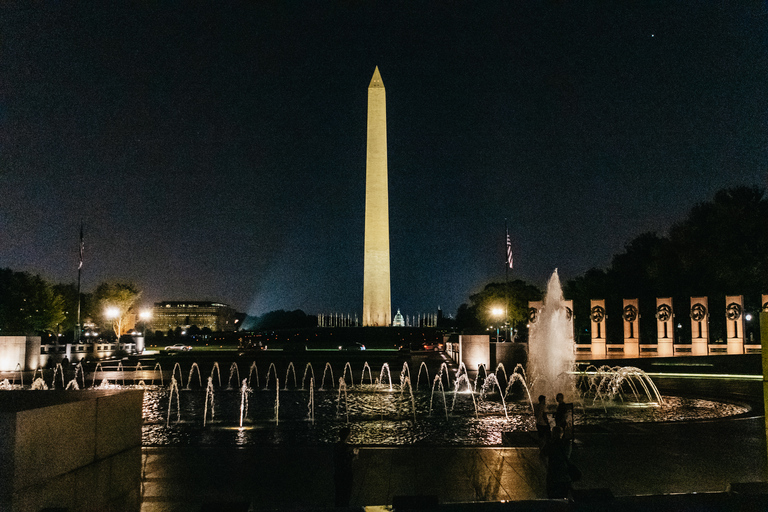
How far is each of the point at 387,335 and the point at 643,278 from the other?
23335 mm

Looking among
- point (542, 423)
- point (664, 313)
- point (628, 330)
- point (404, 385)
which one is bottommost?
point (404, 385)

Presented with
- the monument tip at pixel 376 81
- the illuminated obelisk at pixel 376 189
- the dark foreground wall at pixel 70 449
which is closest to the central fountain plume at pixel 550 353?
the dark foreground wall at pixel 70 449

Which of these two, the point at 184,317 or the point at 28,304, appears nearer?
the point at 28,304

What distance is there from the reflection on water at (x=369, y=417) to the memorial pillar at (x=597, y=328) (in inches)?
748

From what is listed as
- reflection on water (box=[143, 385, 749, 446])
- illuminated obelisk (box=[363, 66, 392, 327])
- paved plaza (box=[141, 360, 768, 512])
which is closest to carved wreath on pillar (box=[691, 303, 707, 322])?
reflection on water (box=[143, 385, 749, 446])

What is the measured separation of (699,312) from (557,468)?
103 feet

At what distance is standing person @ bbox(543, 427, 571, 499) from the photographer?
6.50m

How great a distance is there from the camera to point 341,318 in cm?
11256

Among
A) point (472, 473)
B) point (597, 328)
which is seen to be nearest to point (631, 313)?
point (597, 328)

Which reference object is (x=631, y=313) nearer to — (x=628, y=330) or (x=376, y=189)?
(x=628, y=330)

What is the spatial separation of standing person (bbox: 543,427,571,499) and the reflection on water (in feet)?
14.7

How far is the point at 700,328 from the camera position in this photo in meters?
34.5

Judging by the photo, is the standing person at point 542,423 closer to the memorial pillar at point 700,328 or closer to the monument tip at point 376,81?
the memorial pillar at point 700,328

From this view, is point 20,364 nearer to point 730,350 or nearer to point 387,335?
point 387,335
